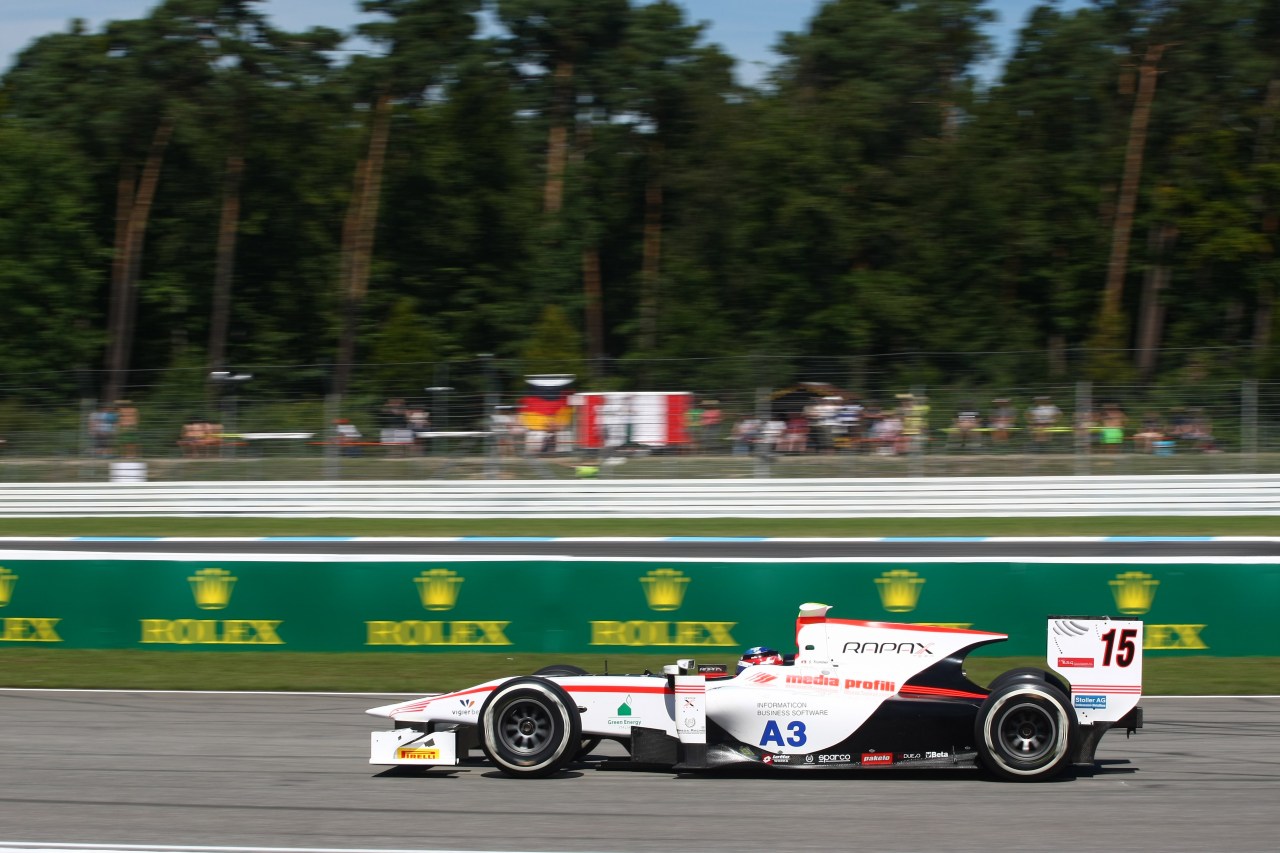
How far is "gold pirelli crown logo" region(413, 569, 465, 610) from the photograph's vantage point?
10867mm

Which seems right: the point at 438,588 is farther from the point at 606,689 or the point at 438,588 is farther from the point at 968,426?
the point at 968,426

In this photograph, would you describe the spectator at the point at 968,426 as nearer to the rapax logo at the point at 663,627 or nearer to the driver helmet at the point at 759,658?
the rapax logo at the point at 663,627

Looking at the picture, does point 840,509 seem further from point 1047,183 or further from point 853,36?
point 853,36

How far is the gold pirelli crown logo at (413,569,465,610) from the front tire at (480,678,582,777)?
417 cm

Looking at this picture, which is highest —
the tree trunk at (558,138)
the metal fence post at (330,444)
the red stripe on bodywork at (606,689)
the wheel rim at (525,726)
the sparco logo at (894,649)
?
the tree trunk at (558,138)

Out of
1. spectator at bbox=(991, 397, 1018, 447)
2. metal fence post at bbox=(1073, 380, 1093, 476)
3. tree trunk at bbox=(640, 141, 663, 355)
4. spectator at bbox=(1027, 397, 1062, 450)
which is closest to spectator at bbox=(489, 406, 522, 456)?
spectator at bbox=(991, 397, 1018, 447)

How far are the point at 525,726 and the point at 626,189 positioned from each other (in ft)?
125

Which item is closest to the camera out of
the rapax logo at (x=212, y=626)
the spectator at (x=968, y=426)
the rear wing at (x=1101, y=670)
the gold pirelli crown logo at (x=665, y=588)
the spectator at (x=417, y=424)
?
the rear wing at (x=1101, y=670)

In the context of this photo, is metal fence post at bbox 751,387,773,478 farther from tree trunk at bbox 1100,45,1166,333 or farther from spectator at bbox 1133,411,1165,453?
tree trunk at bbox 1100,45,1166,333

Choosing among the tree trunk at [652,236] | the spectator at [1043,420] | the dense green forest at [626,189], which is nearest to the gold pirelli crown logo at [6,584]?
the spectator at [1043,420]

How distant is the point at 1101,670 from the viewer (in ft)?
21.6

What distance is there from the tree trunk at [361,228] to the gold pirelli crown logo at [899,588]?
103 ft

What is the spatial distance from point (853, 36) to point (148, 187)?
886 inches

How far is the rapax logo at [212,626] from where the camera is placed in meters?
11.1
